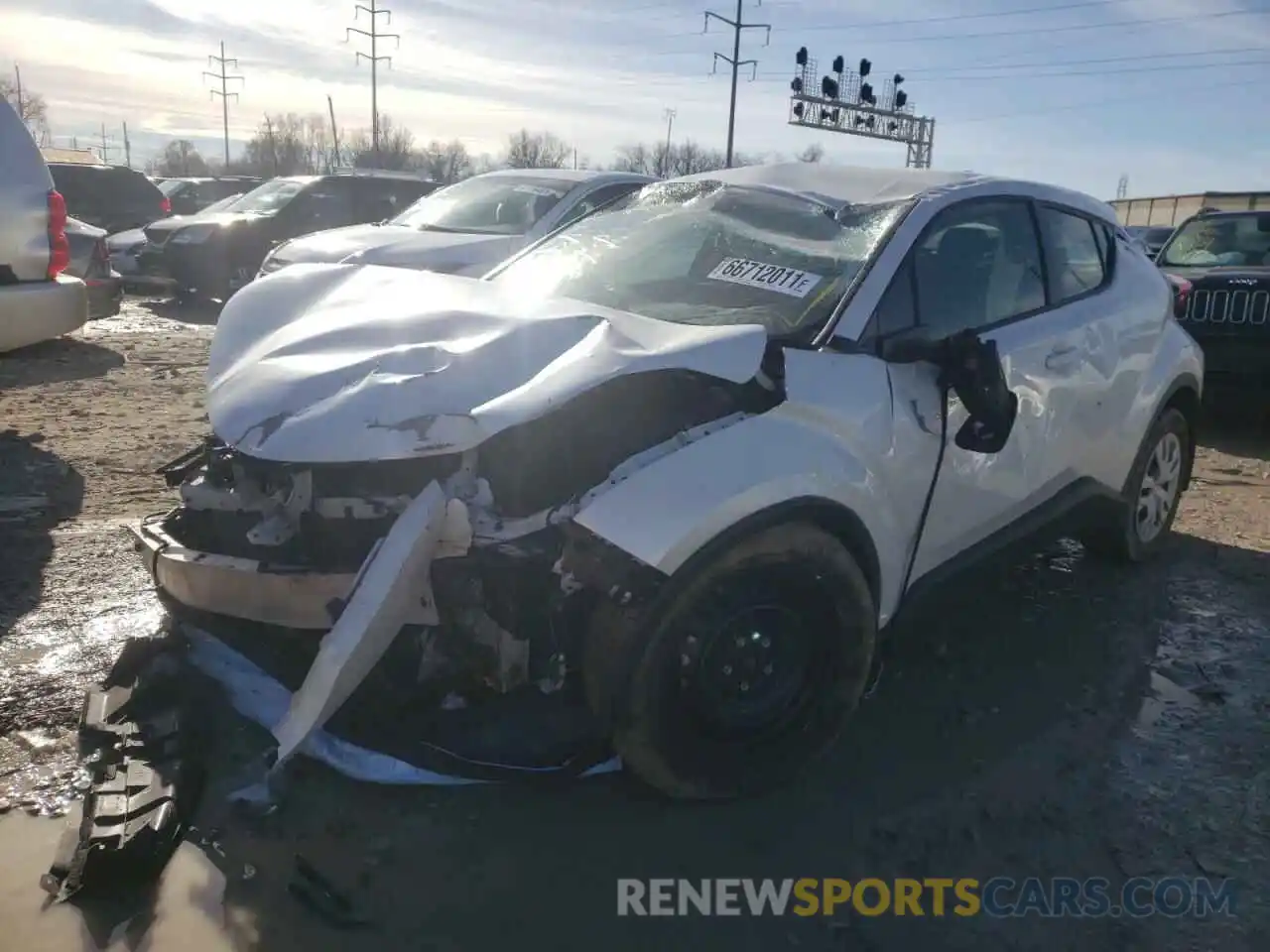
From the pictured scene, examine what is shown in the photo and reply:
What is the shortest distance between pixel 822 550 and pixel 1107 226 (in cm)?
255

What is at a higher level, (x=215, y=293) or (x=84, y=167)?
(x=84, y=167)

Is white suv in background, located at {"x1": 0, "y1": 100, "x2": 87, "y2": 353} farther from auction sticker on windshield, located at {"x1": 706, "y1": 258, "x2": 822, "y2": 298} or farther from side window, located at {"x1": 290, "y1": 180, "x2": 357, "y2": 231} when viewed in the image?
side window, located at {"x1": 290, "y1": 180, "x2": 357, "y2": 231}

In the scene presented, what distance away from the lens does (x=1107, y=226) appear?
4355mm

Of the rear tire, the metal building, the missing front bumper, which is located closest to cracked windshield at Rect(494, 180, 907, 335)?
the missing front bumper

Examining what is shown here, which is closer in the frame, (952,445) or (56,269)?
(952,445)

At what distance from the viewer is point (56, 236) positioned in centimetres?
593

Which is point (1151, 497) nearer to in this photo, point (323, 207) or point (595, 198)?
point (595, 198)

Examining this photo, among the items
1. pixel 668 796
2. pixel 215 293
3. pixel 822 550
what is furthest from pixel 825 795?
pixel 215 293

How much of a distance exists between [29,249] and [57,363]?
302 cm

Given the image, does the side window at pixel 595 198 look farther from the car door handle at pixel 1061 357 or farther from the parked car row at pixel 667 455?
the car door handle at pixel 1061 357

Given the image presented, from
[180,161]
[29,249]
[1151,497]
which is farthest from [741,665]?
[180,161]

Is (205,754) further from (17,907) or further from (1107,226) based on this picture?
(1107,226)

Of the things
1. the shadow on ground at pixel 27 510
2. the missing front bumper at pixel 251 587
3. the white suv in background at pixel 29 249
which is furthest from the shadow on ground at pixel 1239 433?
the white suv in background at pixel 29 249

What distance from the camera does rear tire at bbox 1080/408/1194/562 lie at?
4.40 meters
